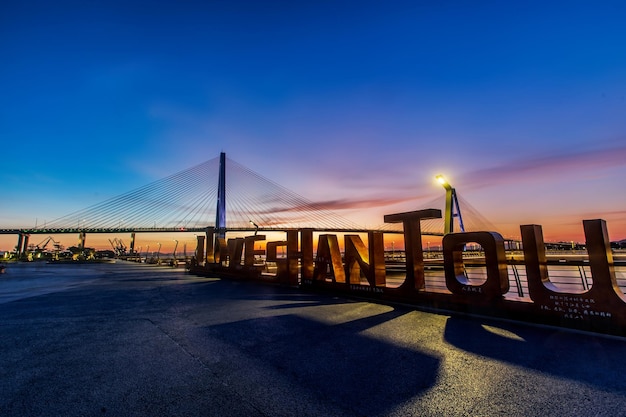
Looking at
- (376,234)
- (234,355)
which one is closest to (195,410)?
(234,355)

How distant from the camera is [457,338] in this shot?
18.0 ft

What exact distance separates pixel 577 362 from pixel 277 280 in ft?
40.0

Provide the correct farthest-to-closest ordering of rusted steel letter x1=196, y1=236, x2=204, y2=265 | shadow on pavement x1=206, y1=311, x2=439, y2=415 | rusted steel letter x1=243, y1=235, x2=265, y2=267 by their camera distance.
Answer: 1. rusted steel letter x1=196, y1=236, x2=204, y2=265
2. rusted steel letter x1=243, y1=235, x2=265, y2=267
3. shadow on pavement x1=206, y1=311, x2=439, y2=415

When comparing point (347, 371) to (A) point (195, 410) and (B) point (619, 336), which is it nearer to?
(A) point (195, 410)

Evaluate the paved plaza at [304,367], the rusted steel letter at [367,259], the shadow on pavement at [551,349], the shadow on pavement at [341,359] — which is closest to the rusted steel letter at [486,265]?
the paved plaza at [304,367]

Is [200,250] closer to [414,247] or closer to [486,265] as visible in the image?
[414,247]

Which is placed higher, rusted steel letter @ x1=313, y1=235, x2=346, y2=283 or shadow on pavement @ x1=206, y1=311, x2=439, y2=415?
rusted steel letter @ x1=313, y1=235, x2=346, y2=283

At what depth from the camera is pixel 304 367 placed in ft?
13.5

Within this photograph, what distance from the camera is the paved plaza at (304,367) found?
3094 millimetres

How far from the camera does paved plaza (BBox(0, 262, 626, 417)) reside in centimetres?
309

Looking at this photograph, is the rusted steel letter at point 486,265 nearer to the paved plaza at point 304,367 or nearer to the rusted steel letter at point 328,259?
the paved plaza at point 304,367

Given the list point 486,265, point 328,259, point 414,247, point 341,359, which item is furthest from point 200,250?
point 341,359

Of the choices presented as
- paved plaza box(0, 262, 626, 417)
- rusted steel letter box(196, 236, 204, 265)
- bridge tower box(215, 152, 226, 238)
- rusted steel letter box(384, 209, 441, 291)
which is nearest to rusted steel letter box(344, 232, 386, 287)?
rusted steel letter box(384, 209, 441, 291)

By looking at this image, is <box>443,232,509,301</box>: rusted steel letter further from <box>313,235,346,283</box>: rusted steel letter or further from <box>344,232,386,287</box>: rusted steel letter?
<box>313,235,346,283</box>: rusted steel letter
